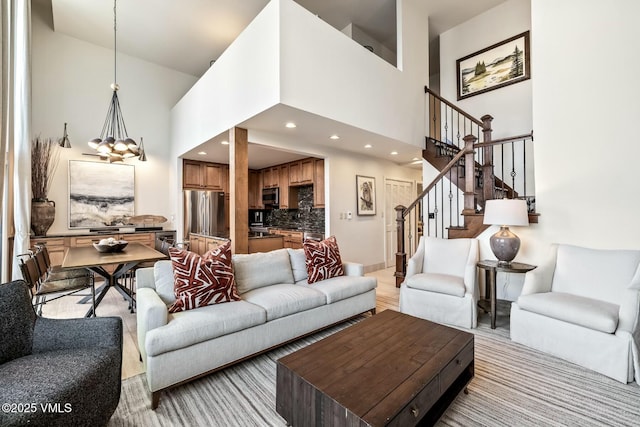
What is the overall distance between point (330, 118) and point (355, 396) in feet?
10.1

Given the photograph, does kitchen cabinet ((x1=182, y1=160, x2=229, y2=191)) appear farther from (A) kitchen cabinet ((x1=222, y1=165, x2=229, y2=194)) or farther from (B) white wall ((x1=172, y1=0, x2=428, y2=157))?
(B) white wall ((x1=172, y1=0, x2=428, y2=157))

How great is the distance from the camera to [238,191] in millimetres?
3822

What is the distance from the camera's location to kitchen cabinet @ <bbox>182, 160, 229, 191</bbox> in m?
6.00

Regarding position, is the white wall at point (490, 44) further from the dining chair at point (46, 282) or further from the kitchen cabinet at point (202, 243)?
the dining chair at point (46, 282)

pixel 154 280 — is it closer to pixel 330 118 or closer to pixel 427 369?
pixel 427 369

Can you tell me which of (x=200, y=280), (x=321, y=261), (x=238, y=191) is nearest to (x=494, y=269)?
(x=321, y=261)

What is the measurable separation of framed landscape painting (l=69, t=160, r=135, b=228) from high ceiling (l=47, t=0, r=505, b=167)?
4.92 feet

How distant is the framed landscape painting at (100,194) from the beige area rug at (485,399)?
173 inches

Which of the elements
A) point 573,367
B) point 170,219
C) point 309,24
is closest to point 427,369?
point 573,367

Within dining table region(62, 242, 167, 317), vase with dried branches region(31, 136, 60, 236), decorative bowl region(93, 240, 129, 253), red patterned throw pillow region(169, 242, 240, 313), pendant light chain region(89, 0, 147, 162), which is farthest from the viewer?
vase with dried branches region(31, 136, 60, 236)

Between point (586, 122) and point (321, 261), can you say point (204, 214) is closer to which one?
point (321, 261)

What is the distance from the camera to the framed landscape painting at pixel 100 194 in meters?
A: 5.09

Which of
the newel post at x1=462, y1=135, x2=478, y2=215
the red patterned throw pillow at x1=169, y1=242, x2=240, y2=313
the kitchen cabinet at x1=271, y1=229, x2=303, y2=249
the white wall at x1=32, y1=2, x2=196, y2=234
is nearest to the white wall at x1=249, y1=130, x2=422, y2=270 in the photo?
the kitchen cabinet at x1=271, y1=229, x2=303, y2=249

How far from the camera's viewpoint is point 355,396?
127cm
